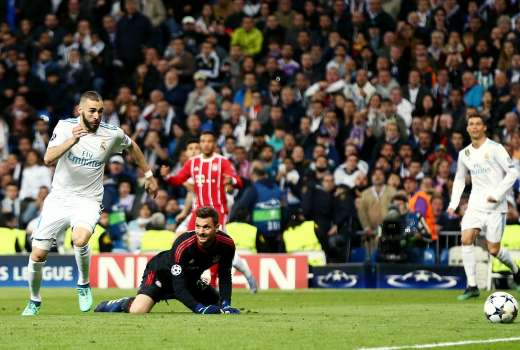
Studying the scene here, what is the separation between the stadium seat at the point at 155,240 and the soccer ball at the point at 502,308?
1085 centimetres

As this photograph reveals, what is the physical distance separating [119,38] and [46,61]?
159 centimetres

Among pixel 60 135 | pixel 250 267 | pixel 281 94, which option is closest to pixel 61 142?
pixel 60 135

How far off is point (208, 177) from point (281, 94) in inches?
299

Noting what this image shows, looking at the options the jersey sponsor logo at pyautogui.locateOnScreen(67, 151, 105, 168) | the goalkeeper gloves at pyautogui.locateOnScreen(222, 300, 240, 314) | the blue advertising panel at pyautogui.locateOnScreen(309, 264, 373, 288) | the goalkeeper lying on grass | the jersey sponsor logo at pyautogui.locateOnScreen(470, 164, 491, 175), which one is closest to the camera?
the goalkeeper lying on grass

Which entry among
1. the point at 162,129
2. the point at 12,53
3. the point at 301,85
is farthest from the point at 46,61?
the point at 301,85

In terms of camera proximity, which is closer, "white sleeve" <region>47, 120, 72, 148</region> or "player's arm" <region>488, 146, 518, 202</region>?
"white sleeve" <region>47, 120, 72, 148</region>

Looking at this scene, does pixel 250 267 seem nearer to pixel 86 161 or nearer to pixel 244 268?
pixel 244 268

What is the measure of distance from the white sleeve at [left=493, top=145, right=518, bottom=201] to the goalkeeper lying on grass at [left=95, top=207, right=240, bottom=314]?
16.7 feet

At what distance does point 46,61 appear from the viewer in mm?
26562

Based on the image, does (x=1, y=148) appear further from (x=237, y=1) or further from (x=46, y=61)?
(x=237, y=1)

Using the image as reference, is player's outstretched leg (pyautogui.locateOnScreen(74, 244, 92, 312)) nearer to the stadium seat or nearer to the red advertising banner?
the red advertising banner

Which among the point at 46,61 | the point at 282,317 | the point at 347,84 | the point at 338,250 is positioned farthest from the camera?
the point at 46,61

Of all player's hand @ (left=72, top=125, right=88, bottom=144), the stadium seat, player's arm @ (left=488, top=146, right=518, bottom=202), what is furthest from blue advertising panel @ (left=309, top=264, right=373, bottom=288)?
player's hand @ (left=72, top=125, right=88, bottom=144)

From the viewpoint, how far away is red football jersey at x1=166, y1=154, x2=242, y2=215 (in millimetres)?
17109
